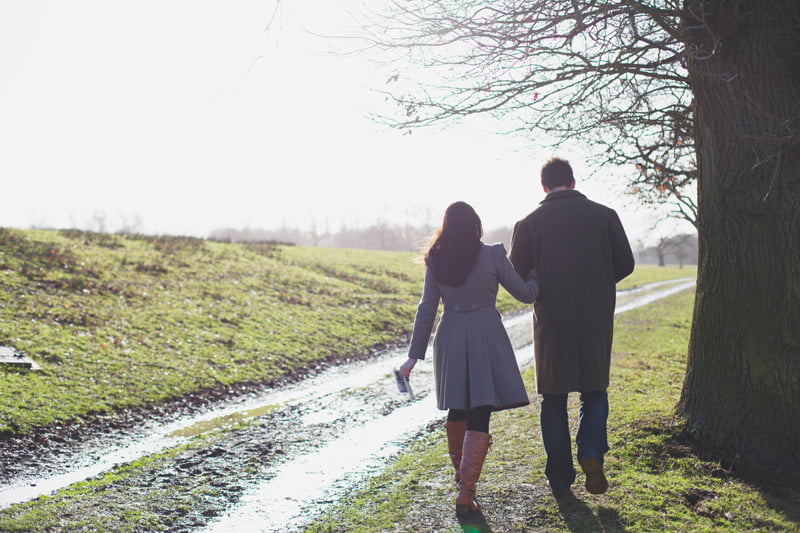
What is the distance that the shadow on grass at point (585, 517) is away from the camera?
379cm

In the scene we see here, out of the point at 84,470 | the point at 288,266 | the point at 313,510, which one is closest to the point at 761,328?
the point at 313,510

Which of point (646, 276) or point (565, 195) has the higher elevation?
point (565, 195)

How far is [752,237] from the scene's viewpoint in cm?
455

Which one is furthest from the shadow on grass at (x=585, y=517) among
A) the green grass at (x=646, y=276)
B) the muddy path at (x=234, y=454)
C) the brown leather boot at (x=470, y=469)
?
the green grass at (x=646, y=276)

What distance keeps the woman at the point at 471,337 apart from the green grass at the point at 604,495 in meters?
0.44

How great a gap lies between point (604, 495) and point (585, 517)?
40cm

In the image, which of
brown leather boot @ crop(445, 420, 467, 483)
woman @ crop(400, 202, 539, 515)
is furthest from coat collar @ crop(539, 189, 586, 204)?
brown leather boot @ crop(445, 420, 467, 483)

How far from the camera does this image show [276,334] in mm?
13969

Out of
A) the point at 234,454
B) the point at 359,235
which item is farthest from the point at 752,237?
the point at 359,235

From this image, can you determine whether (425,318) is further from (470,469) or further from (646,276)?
(646,276)

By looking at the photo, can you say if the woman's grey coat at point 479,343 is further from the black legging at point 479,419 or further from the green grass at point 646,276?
the green grass at point 646,276

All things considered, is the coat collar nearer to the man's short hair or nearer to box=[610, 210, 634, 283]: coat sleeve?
the man's short hair

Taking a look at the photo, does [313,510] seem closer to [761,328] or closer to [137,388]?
[761,328]

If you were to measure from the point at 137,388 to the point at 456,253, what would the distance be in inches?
262
